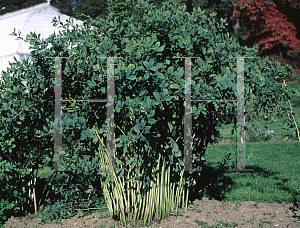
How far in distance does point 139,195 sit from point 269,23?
17.2 m

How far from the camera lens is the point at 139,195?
3402 millimetres

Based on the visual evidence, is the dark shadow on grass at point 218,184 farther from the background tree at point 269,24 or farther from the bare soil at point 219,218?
the background tree at point 269,24

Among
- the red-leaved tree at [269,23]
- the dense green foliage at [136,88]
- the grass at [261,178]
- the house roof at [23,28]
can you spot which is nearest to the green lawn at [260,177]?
the grass at [261,178]

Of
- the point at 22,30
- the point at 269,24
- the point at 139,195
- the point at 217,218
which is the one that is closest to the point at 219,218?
the point at 217,218

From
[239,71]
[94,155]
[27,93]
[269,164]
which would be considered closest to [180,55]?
[239,71]

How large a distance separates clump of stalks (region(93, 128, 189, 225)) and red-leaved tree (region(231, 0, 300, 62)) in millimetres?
15779

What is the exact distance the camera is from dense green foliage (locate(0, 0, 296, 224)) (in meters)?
3.05

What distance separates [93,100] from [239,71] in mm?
1649

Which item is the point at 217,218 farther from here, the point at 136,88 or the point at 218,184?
the point at 136,88

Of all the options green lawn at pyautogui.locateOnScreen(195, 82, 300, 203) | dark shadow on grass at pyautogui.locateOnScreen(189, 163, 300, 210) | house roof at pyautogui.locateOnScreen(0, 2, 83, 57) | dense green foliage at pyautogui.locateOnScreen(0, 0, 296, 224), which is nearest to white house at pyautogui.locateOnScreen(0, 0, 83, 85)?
house roof at pyautogui.locateOnScreen(0, 2, 83, 57)

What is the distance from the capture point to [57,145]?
142 inches

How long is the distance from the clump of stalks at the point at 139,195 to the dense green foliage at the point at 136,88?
0.11 meters

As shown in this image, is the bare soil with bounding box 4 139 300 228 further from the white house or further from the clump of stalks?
the white house

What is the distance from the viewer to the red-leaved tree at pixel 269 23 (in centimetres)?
1769
